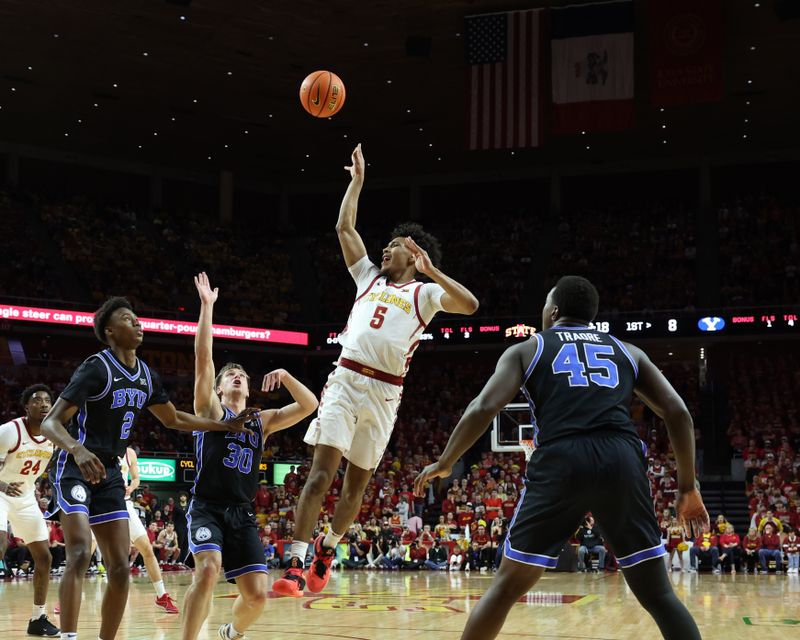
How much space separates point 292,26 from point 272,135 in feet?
29.0

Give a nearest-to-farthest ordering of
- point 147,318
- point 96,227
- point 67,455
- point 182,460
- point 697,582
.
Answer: point 67,455 → point 697,582 → point 182,460 → point 147,318 → point 96,227

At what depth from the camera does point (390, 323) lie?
291 inches

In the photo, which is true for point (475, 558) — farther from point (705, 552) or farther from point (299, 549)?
point (299, 549)

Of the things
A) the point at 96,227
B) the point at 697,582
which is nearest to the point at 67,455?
the point at 697,582

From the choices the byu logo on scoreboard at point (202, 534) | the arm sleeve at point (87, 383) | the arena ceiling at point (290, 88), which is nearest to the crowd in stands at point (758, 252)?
the arena ceiling at point (290, 88)

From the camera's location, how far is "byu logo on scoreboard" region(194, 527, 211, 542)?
→ 7.14m

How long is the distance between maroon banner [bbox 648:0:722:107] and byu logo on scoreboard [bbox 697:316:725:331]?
9651 millimetres

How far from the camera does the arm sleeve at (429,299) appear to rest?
7.41m

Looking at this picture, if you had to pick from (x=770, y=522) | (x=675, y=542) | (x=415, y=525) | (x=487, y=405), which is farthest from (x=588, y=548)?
(x=487, y=405)

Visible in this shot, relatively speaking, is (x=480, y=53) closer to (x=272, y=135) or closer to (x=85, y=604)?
(x=272, y=135)

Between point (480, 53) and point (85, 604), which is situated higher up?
point (480, 53)

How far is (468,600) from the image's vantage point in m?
14.8

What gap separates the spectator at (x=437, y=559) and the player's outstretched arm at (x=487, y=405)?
18800 millimetres

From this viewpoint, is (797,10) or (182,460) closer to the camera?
(797,10)
